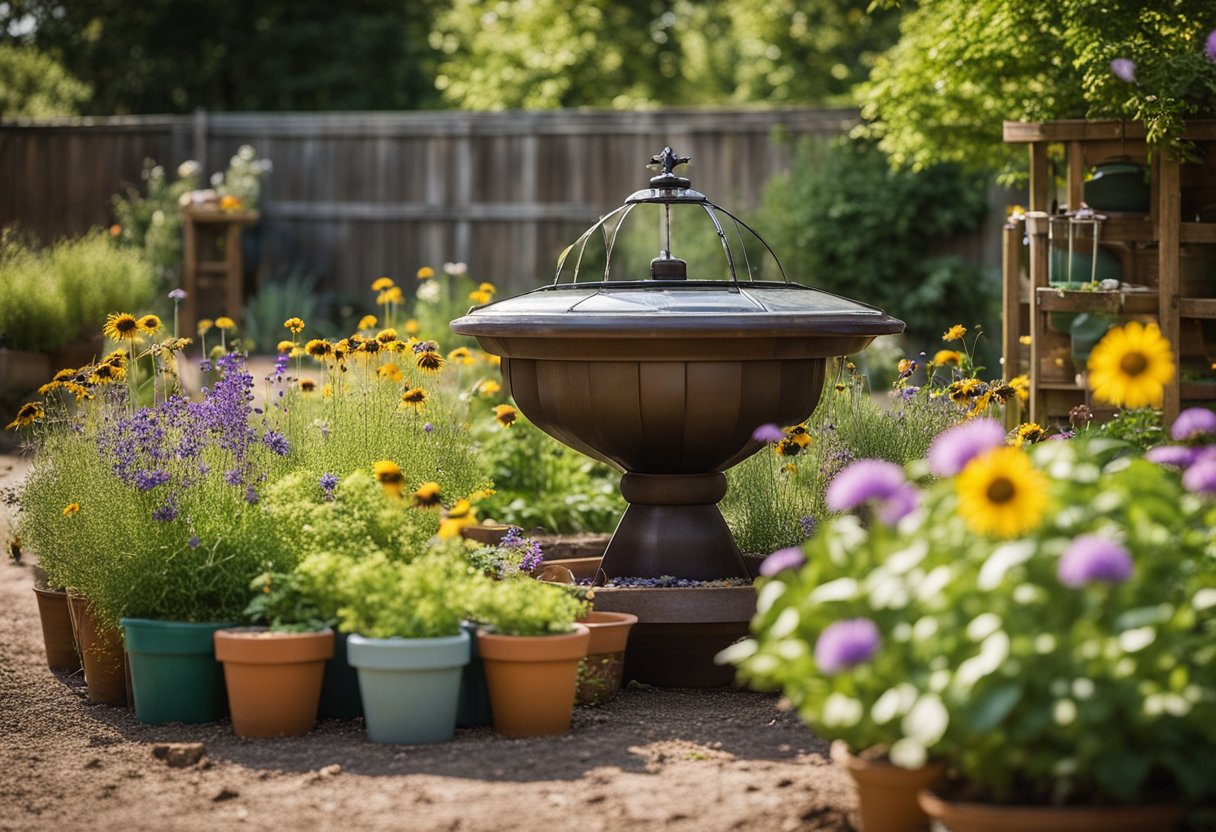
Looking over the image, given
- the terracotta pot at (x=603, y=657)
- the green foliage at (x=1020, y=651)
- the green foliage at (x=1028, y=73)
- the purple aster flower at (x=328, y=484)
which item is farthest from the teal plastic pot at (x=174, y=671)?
the green foliage at (x=1028, y=73)

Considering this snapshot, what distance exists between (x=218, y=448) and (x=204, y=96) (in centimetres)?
1711

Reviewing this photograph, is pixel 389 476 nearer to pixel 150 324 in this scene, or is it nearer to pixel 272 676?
pixel 272 676

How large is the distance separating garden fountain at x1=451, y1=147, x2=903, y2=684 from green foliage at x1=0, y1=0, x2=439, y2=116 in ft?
51.6

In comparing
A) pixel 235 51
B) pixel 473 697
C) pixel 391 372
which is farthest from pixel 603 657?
pixel 235 51

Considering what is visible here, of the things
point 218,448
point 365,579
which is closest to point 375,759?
point 365,579

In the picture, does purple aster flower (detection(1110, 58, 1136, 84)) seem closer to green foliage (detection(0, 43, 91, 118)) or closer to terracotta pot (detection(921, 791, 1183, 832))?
terracotta pot (detection(921, 791, 1183, 832))

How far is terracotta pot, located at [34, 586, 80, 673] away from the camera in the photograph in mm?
4363

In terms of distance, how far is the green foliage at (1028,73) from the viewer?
5.47m

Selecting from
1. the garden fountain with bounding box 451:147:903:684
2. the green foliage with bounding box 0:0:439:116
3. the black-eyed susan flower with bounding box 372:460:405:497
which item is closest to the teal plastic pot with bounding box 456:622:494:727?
the black-eyed susan flower with bounding box 372:460:405:497

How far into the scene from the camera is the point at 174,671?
3637 mm

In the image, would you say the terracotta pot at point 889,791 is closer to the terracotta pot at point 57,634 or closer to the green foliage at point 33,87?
the terracotta pot at point 57,634

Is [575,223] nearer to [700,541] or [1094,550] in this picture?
[700,541]

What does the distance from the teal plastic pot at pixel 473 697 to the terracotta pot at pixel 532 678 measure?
84 millimetres

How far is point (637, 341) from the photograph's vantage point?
3883 mm
